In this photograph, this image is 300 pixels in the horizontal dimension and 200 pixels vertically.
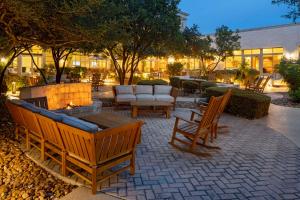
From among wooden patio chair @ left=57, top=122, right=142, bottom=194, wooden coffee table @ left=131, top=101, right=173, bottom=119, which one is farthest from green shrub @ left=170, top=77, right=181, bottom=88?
wooden patio chair @ left=57, top=122, right=142, bottom=194

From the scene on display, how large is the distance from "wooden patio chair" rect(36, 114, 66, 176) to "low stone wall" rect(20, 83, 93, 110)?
2655 mm

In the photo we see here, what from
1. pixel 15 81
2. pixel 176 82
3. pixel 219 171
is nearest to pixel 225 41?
pixel 176 82

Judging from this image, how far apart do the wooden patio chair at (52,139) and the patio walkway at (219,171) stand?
0.60 m

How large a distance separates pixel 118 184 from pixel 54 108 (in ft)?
13.6

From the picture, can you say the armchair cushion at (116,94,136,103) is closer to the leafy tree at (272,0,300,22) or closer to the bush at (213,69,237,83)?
the leafy tree at (272,0,300,22)

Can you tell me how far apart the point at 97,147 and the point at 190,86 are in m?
10.9

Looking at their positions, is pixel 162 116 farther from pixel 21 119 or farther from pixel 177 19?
pixel 21 119

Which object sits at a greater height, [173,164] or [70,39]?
[70,39]

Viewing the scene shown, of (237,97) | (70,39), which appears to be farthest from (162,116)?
(70,39)

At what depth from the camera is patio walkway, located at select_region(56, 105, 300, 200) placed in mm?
3506

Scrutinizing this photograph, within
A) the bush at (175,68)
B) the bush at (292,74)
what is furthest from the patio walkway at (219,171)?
the bush at (175,68)

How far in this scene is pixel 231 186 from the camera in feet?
12.1

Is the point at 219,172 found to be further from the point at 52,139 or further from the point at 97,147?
the point at 52,139

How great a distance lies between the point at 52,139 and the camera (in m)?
4.12
